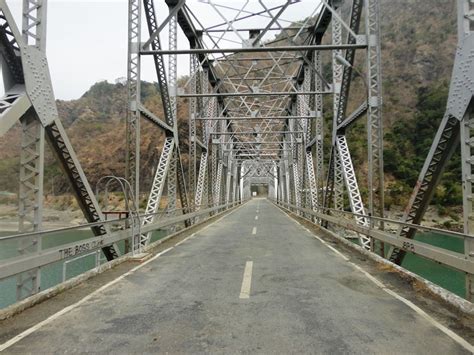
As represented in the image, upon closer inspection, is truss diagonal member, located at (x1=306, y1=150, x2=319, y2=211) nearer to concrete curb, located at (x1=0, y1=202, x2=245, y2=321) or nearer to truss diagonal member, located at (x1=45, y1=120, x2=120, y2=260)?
concrete curb, located at (x1=0, y1=202, x2=245, y2=321)

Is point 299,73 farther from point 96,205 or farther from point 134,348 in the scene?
point 134,348

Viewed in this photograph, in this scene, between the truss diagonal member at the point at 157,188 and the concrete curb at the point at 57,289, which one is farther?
the truss diagonal member at the point at 157,188

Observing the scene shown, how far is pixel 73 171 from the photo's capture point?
766 cm

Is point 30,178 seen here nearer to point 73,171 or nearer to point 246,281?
point 73,171

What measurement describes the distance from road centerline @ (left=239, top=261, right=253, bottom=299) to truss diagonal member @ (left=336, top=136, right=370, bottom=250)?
4.57m

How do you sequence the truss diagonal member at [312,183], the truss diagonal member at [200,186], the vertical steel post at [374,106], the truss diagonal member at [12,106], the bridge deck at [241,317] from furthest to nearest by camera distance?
the truss diagonal member at [312,183] < the truss diagonal member at [200,186] < the vertical steel post at [374,106] < the truss diagonal member at [12,106] < the bridge deck at [241,317]

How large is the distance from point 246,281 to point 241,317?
2133 millimetres

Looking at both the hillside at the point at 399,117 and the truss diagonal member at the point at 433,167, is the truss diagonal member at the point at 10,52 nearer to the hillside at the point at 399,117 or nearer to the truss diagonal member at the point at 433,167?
the truss diagonal member at the point at 433,167

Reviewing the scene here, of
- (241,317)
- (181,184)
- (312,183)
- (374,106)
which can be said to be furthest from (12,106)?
(312,183)

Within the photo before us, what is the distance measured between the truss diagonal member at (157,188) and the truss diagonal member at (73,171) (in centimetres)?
318

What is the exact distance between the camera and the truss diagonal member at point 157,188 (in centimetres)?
1226

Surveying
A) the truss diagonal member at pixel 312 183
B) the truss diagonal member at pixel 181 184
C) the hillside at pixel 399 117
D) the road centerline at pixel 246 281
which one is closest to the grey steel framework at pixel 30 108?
the road centerline at pixel 246 281

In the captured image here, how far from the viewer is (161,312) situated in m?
5.13

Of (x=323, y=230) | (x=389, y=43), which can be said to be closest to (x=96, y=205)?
(x=323, y=230)
